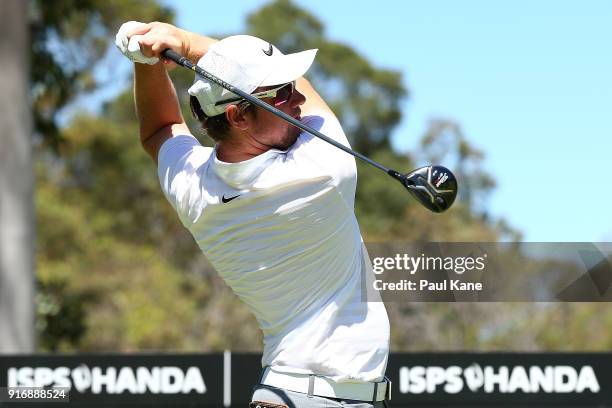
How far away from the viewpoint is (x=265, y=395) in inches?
118

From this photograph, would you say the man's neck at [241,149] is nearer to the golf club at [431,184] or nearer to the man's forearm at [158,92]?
the golf club at [431,184]

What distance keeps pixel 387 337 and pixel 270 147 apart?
0.57 metres

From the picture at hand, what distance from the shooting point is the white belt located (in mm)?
2934

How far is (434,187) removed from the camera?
298 cm

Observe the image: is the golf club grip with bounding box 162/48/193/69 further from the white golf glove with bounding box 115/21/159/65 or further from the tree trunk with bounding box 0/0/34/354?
the tree trunk with bounding box 0/0/34/354

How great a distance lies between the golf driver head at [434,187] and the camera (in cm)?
298

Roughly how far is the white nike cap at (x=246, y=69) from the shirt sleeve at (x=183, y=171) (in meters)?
0.22

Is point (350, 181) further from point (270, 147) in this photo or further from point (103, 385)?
point (103, 385)

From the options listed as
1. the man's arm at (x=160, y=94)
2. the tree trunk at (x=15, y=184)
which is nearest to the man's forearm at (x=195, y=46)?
the man's arm at (x=160, y=94)

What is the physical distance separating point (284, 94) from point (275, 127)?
0.10 metres

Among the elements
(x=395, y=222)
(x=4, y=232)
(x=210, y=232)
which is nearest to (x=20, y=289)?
(x=4, y=232)
